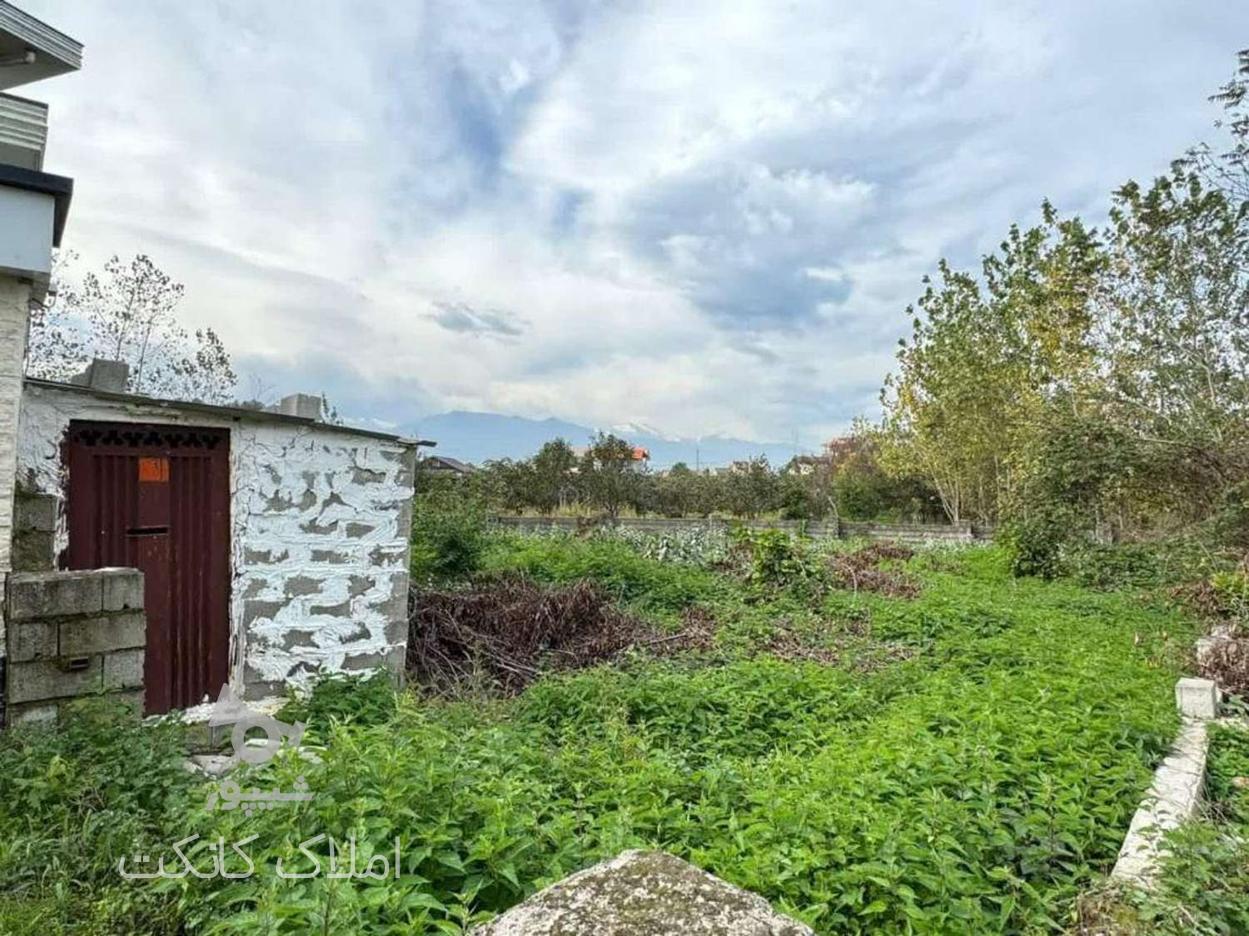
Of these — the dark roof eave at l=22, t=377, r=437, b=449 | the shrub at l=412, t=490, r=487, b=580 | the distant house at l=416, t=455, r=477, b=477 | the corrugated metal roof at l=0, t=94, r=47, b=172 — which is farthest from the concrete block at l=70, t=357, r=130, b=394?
the distant house at l=416, t=455, r=477, b=477

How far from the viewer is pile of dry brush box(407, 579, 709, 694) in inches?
230

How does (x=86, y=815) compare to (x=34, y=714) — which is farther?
(x=34, y=714)

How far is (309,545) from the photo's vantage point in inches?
188

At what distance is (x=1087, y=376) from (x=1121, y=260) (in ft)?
8.38

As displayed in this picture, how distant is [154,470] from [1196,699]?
21.4 ft

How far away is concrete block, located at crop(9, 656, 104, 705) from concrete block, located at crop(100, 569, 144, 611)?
0.24 meters

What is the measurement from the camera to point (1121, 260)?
1241cm

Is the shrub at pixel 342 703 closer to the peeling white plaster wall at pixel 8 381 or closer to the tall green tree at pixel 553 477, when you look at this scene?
the peeling white plaster wall at pixel 8 381

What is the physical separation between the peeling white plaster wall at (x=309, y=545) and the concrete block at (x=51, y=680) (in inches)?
50.7

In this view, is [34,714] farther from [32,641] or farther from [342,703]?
[342,703]

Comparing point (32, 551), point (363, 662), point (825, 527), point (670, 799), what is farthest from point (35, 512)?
point (825, 527)

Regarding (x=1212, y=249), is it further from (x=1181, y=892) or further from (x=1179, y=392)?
(x=1181, y=892)

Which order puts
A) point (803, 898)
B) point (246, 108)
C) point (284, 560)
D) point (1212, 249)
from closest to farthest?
point (803, 898) < point (284, 560) < point (246, 108) < point (1212, 249)

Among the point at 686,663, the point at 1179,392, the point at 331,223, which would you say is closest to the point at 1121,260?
the point at 1179,392
